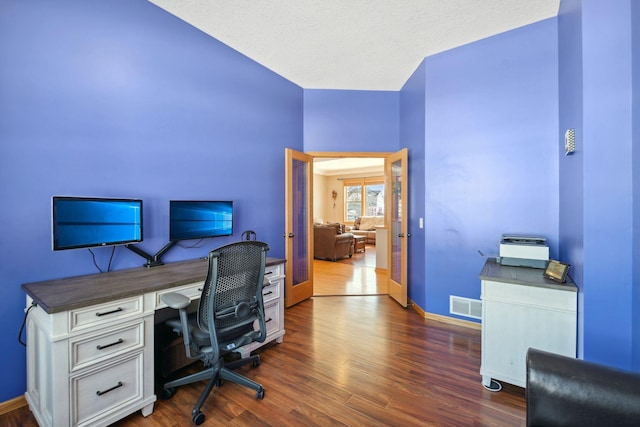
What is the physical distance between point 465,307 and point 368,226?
7.18 metres

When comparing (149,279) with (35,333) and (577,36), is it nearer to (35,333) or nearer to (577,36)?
(35,333)

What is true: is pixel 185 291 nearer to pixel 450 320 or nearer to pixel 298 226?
pixel 298 226

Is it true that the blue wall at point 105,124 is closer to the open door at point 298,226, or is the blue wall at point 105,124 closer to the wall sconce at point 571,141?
the open door at point 298,226

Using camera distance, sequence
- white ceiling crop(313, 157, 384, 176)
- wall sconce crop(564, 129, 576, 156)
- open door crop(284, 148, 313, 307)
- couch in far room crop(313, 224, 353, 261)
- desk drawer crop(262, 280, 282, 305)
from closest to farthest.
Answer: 1. wall sconce crop(564, 129, 576, 156)
2. desk drawer crop(262, 280, 282, 305)
3. open door crop(284, 148, 313, 307)
4. couch in far room crop(313, 224, 353, 261)
5. white ceiling crop(313, 157, 384, 176)

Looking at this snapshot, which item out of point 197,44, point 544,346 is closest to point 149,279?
point 197,44

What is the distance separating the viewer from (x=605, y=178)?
1612 mm

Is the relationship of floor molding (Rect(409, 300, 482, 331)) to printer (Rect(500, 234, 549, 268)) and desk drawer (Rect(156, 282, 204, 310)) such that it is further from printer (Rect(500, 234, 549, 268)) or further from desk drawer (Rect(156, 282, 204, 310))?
desk drawer (Rect(156, 282, 204, 310))

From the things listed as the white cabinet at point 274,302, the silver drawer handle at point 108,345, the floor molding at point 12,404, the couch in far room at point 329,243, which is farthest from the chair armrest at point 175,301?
the couch in far room at point 329,243

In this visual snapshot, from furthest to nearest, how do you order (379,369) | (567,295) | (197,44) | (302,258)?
(302,258)
(197,44)
(379,369)
(567,295)

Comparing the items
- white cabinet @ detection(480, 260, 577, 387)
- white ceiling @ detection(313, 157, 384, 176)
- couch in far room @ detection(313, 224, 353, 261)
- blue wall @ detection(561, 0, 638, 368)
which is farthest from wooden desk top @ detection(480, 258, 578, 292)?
white ceiling @ detection(313, 157, 384, 176)

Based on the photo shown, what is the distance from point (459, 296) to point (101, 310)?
3.19m

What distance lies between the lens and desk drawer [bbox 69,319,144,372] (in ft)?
4.75

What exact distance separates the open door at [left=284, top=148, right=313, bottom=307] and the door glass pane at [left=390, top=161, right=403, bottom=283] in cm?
121

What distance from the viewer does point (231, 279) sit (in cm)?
179
